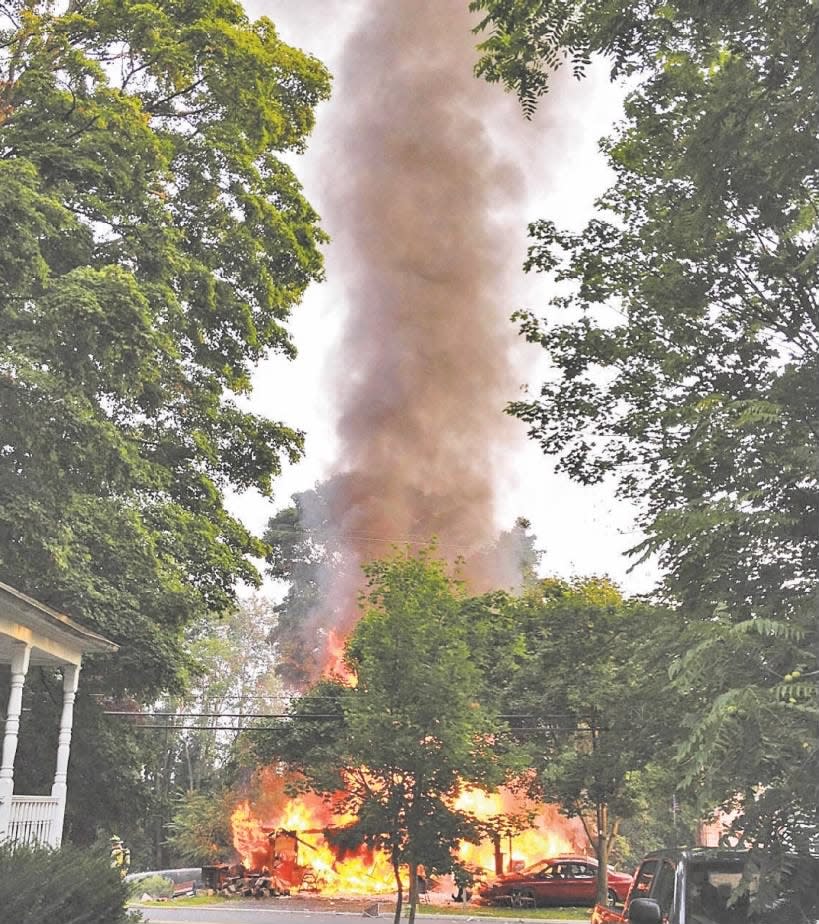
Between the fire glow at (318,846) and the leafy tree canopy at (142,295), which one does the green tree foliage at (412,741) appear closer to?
the leafy tree canopy at (142,295)

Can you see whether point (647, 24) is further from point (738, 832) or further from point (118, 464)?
point (118, 464)

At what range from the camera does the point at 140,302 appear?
1258 cm

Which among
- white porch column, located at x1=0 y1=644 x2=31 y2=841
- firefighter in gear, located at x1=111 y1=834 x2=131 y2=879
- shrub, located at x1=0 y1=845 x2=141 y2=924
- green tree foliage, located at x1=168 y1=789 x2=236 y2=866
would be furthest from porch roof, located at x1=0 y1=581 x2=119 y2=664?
green tree foliage, located at x1=168 y1=789 x2=236 y2=866

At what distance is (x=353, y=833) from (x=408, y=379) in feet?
147

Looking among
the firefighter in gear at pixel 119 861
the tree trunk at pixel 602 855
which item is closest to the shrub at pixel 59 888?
the firefighter in gear at pixel 119 861

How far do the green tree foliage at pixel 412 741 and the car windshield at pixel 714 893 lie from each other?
31.4ft

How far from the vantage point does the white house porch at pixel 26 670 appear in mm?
10141

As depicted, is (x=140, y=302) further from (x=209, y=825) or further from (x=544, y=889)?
(x=209, y=825)

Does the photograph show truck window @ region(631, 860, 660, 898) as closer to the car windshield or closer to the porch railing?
the car windshield

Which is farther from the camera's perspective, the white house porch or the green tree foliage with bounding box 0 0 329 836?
the green tree foliage with bounding box 0 0 329 836

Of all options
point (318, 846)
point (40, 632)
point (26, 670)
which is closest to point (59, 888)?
point (26, 670)

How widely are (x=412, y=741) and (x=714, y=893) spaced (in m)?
10.1

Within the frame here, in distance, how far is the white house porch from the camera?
10.1 m

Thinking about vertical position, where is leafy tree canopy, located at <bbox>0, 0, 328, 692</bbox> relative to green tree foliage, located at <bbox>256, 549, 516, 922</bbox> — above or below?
above
